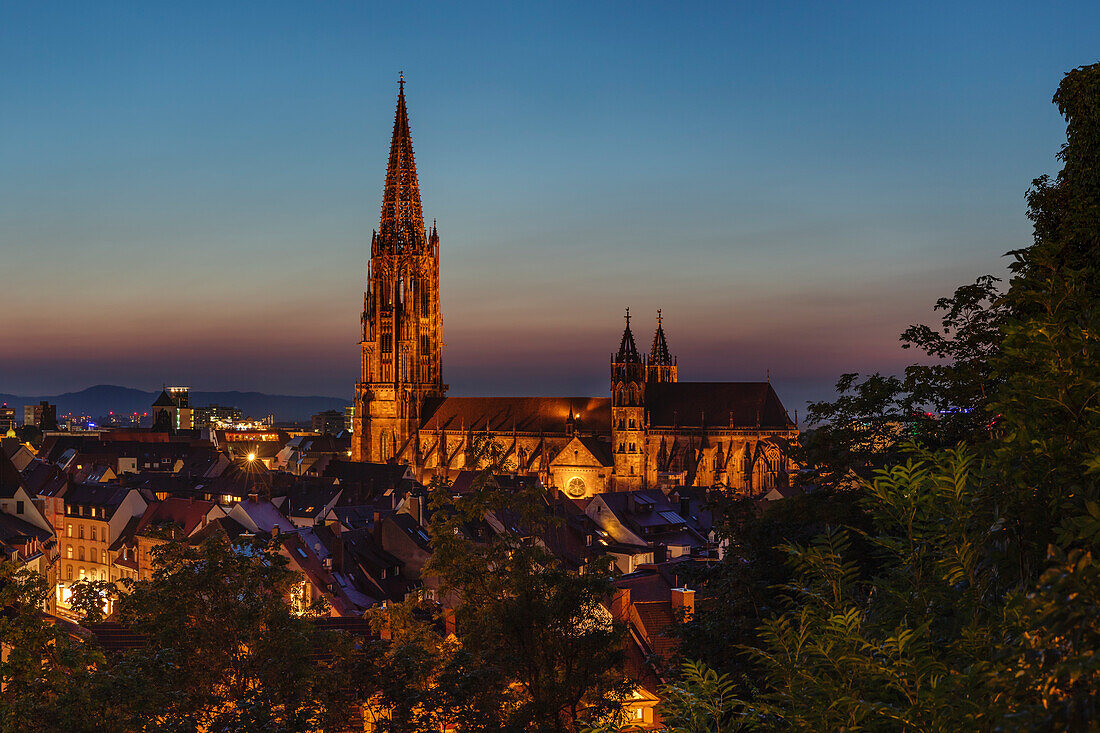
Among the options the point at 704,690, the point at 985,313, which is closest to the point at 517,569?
the point at 985,313

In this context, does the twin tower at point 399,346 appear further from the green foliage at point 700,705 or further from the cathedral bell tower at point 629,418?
the green foliage at point 700,705

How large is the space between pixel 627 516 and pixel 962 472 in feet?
198

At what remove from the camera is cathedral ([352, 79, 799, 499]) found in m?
102

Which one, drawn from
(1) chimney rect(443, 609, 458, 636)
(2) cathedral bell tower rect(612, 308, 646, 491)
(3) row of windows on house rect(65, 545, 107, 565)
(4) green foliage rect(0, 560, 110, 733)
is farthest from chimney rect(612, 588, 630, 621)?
(2) cathedral bell tower rect(612, 308, 646, 491)

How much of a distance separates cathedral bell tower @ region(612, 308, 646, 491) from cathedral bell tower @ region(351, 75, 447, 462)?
98.8 feet

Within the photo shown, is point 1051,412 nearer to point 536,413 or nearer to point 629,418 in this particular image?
→ point 629,418

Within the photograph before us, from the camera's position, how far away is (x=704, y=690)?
7742 millimetres

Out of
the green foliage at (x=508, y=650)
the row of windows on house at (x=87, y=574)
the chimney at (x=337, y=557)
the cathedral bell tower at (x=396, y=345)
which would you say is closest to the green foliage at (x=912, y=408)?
A: the green foliage at (x=508, y=650)

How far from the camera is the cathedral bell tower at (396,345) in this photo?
12244 centimetres

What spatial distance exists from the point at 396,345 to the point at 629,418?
3455 cm

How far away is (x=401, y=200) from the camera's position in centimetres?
12838

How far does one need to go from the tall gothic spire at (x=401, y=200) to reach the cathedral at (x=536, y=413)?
13cm

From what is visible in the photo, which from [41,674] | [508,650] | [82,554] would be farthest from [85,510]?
[508,650]

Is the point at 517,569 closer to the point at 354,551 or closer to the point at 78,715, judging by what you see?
the point at 78,715
